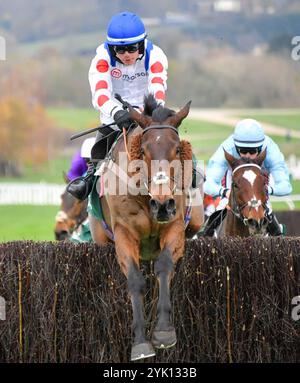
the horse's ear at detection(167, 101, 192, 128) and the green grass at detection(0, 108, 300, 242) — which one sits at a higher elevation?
the green grass at detection(0, 108, 300, 242)

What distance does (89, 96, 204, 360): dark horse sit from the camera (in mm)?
6953

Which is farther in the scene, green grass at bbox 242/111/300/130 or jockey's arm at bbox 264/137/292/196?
green grass at bbox 242/111/300/130

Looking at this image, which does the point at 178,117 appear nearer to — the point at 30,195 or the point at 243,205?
the point at 243,205

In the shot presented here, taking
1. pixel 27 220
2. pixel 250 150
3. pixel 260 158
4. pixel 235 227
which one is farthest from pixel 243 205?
pixel 27 220

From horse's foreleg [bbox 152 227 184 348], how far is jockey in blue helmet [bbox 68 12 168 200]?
1130 millimetres

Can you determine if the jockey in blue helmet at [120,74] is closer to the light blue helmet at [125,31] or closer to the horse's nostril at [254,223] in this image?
the light blue helmet at [125,31]

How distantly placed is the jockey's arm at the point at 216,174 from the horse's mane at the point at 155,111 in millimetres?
2530

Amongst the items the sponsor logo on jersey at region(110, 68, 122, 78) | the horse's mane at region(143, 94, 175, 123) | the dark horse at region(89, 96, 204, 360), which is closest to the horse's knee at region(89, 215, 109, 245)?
the dark horse at region(89, 96, 204, 360)

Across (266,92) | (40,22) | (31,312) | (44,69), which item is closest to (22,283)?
(31,312)

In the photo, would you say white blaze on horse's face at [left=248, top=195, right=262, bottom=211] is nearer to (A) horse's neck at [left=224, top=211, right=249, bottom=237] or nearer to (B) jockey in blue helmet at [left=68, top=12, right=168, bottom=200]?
(A) horse's neck at [left=224, top=211, right=249, bottom=237]

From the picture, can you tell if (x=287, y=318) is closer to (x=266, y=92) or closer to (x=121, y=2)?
(x=266, y=92)

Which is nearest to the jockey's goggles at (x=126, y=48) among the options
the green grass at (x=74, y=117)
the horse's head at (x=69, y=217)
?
the horse's head at (x=69, y=217)

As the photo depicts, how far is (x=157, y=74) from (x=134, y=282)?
2.00 metres

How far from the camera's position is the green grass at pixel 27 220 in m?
29.4
